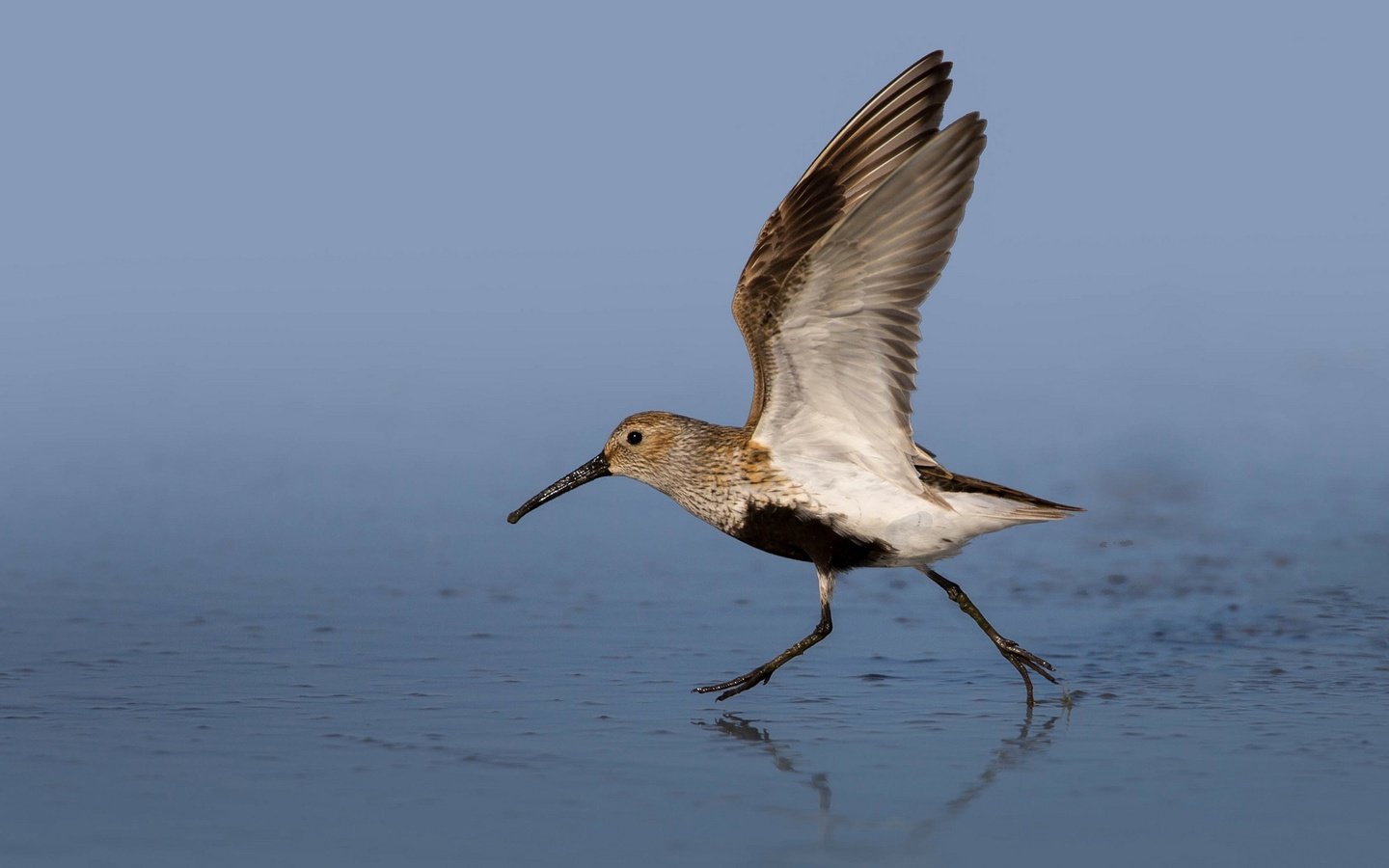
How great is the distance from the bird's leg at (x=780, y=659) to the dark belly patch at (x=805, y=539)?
4.0 inches

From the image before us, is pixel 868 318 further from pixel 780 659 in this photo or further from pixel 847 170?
pixel 780 659

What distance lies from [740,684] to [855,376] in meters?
1.54

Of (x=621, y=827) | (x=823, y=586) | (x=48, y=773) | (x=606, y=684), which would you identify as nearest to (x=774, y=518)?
(x=823, y=586)

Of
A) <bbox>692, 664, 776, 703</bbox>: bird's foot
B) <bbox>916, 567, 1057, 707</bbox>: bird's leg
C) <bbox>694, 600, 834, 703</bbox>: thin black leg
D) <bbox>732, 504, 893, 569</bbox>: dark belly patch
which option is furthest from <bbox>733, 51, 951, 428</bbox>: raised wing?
<bbox>916, 567, 1057, 707</bbox>: bird's leg

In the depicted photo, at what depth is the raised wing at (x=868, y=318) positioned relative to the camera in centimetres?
745

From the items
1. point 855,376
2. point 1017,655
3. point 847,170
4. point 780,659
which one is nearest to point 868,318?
point 855,376

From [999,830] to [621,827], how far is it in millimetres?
1290

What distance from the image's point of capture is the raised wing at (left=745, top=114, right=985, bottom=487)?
7.45 metres

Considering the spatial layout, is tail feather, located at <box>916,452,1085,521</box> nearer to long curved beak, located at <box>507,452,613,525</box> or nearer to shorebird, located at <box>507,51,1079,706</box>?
shorebird, located at <box>507,51,1079,706</box>

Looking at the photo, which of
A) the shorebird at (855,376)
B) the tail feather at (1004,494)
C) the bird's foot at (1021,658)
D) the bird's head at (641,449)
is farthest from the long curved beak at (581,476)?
the bird's foot at (1021,658)

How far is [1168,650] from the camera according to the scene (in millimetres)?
8883

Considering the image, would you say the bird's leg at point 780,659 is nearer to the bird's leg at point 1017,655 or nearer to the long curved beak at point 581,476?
the bird's leg at point 1017,655

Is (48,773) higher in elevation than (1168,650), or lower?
lower

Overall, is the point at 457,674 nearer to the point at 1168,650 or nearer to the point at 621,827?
the point at 621,827
